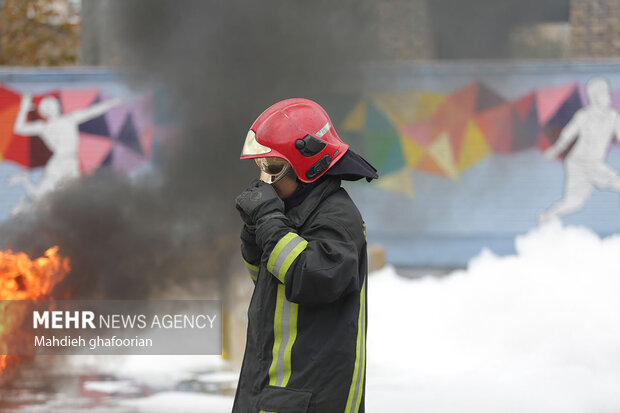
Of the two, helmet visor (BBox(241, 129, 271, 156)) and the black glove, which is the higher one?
helmet visor (BBox(241, 129, 271, 156))

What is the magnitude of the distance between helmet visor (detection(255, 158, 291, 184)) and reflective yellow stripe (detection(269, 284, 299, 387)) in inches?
12.0

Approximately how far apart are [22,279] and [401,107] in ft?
19.5

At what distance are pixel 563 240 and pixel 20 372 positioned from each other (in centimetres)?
595

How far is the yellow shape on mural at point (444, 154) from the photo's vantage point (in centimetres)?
991

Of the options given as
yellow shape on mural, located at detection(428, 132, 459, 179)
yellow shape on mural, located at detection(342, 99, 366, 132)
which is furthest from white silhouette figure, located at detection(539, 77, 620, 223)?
yellow shape on mural, located at detection(342, 99, 366, 132)

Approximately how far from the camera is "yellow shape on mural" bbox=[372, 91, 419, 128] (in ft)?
32.6

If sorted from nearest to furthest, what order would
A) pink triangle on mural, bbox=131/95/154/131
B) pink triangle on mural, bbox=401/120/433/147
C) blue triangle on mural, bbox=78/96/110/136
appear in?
1. pink triangle on mural, bbox=131/95/154/131
2. pink triangle on mural, bbox=401/120/433/147
3. blue triangle on mural, bbox=78/96/110/136

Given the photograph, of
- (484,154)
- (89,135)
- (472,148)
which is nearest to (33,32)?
(89,135)

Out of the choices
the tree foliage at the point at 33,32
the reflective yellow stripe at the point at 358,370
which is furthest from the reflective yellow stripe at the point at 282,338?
the tree foliage at the point at 33,32

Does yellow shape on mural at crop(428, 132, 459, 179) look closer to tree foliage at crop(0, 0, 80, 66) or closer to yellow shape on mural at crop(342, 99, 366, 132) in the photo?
yellow shape on mural at crop(342, 99, 366, 132)

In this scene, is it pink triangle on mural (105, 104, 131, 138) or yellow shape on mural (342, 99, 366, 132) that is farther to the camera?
pink triangle on mural (105, 104, 131, 138)

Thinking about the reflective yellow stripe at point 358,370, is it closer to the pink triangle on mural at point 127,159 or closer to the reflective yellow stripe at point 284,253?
the reflective yellow stripe at point 284,253

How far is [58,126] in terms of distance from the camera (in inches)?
401

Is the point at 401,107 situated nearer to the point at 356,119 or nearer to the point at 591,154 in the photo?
the point at 356,119
